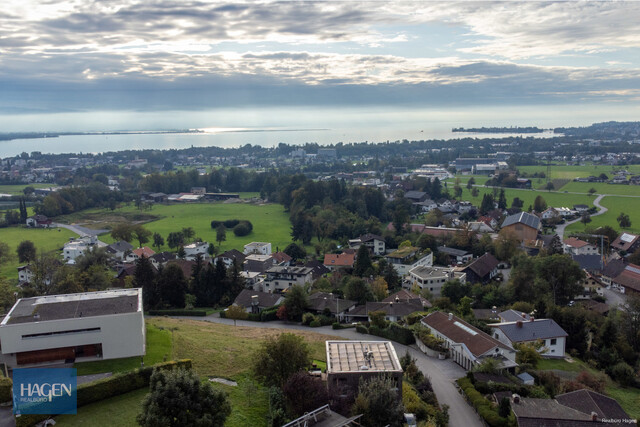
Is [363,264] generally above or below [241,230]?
above

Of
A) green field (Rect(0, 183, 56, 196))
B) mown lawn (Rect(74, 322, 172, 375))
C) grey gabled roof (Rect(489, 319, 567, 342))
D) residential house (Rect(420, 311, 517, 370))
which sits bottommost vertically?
grey gabled roof (Rect(489, 319, 567, 342))

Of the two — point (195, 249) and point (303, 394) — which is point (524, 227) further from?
point (303, 394)

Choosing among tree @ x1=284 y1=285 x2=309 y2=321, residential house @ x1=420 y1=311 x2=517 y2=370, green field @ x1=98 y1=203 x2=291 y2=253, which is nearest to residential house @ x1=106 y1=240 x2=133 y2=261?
green field @ x1=98 y1=203 x2=291 y2=253

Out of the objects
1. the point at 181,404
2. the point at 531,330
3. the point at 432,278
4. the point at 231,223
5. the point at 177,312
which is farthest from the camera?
the point at 231,223

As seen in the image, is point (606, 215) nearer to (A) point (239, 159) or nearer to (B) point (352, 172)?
(B) point (352, 172)

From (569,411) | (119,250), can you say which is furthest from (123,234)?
(569,411)

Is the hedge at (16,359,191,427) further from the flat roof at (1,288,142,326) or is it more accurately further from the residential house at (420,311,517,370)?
the residential house at (420,311,517,370)

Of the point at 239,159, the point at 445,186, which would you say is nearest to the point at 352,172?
the point at 445,186
